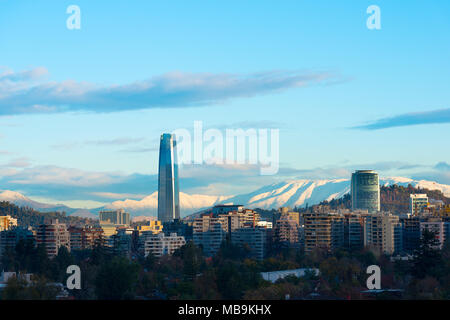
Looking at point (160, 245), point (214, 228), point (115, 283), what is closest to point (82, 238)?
point (160, 245)

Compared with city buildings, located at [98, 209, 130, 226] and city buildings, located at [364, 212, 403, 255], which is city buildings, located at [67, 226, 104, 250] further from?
city buildings, located at [98, 209, 130, 226]

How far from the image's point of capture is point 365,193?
195 m

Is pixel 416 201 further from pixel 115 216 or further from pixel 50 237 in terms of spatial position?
pixel 50 237

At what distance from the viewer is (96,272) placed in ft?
199

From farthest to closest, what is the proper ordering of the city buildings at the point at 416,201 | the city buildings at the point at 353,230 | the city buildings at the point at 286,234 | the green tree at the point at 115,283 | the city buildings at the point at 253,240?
the city buildings at the point at 416,201
the city buildings at the point at 286,234
the city buildings at the point at 353,230
the city buildings at the point at 253,240
the green tree at the point at 115,283

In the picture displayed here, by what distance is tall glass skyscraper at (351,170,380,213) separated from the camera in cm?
19262


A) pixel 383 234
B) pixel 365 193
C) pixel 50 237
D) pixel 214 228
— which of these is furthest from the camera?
pixel 365 193

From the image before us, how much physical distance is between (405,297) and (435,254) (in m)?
14.7

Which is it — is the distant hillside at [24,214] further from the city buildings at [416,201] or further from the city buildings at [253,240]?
the city buildings at [253,240]

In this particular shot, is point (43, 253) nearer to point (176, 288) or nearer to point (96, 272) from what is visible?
point (96, 272)

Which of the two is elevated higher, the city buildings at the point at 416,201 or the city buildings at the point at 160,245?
the city buildings at the point at 416,201

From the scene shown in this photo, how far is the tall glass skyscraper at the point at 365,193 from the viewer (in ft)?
632

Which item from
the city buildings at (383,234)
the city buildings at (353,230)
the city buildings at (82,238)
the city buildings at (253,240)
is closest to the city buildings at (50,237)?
the city buildings at (82,238)
